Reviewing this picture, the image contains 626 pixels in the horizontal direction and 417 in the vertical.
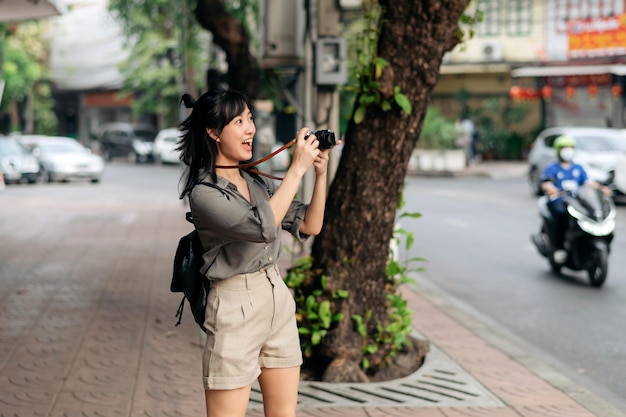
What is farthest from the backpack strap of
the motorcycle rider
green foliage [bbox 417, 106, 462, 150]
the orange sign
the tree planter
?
the orange sign

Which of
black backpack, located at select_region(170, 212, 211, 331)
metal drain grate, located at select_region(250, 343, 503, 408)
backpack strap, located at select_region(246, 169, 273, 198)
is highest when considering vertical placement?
backpack strap, located at select_region(246, 169, 273, 198)

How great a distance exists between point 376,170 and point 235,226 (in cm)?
278

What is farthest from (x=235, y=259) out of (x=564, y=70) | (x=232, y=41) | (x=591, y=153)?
(x=564, y=70)

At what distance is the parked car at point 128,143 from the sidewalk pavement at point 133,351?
3210cm

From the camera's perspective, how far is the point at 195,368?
657 cm

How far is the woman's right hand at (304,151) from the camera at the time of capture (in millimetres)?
3568

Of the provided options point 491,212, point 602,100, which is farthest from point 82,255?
point 602,100

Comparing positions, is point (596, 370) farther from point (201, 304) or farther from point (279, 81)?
point (279, 81)

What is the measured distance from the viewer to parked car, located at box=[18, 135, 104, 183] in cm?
3027

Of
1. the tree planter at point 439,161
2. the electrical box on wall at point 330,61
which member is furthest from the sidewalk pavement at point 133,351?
the tree planter at point 439,161

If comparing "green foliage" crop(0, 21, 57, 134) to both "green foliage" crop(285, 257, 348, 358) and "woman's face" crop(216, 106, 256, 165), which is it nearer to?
"green foliage" crop(285, 257, 348, 358)

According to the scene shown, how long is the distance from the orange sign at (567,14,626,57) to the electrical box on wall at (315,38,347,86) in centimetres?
2523

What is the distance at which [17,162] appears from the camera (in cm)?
2881

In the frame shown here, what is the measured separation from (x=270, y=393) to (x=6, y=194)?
2267 cm
